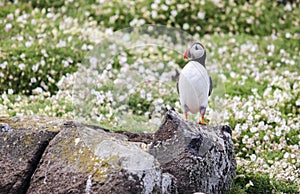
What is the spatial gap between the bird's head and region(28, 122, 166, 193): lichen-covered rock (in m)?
0.88

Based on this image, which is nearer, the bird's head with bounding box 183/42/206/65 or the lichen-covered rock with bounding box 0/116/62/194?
the lichen-covered rock with bounding box 0/116/62/194

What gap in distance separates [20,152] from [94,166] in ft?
2.78

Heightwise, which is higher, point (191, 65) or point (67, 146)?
point (191, 65)

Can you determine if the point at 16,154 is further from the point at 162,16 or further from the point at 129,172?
the point at 162,16

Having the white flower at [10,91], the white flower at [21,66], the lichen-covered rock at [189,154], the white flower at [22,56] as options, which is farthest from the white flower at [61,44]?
the lichen-covered rock at [189,154]

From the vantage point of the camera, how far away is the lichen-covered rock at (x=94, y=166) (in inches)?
195

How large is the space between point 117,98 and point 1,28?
434 centimetres

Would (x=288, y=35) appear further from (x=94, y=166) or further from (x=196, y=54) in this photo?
(x=94, y=166)

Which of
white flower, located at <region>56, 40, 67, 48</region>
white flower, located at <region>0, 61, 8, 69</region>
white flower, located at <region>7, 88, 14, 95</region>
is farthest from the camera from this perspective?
white flower, located at <region>56, 40, 67, 48</region>

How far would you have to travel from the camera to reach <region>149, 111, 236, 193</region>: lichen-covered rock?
5.23 meters

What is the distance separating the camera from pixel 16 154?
5.62 m

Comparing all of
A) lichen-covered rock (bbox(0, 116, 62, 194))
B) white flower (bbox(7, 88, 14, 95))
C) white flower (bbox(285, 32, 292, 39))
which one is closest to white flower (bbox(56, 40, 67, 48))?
white flower (bbox(7, 88, 14, 95))

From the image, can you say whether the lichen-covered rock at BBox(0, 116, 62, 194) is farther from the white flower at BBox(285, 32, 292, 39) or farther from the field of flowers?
the white flower at BBox(285, 32, 292, 39)

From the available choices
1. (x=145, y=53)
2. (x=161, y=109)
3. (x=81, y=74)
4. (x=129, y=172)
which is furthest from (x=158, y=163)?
(x=145, y=53)
